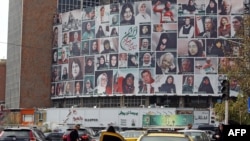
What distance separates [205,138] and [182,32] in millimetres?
62320

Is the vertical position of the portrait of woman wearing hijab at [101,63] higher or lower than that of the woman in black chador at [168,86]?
higher

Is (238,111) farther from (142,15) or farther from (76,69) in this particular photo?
(76,69)

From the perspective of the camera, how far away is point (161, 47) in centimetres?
8694

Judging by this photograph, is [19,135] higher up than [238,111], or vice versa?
[19,135]

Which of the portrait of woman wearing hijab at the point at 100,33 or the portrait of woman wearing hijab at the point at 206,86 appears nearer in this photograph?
the portrait of woman wearing hijab at the point at 206,86

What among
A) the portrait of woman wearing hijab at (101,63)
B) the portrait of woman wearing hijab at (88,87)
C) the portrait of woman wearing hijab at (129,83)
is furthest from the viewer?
the portrait of woman wearing hijab at (88,87)

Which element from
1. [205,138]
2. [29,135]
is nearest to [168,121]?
[205,138]

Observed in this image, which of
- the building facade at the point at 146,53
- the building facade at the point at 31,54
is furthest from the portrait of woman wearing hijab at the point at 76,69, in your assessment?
the building facade at the point at 31,54

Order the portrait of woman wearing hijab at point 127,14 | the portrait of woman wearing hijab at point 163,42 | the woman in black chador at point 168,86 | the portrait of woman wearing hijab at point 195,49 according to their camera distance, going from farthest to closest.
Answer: the portrait of woman wearing hijab at point 127,14, the portrait of woman wearing hijab at point 163,42, the portrait of woman wearing hijab at point 195,49, the woman in black chador at point 168,86

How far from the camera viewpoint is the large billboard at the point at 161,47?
281 feet

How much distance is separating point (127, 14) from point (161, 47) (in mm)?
7982

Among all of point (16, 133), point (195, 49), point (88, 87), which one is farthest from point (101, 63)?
point (16, 133)

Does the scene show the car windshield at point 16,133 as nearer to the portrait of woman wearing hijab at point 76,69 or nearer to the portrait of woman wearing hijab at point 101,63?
the portrait of woman wearing hijab at point 101,63

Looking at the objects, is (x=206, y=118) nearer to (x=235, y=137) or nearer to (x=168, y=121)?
(x=168, y=121)
